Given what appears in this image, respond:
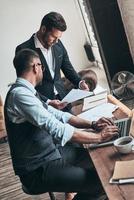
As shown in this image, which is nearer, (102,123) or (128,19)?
(102,123)

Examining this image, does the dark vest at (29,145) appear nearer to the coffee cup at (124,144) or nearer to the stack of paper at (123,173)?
the coffee cup at (124,144)

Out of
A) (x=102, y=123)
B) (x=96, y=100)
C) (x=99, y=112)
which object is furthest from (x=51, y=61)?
(x=102, y=123)

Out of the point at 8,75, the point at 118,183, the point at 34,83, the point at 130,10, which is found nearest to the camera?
the point at 118,183

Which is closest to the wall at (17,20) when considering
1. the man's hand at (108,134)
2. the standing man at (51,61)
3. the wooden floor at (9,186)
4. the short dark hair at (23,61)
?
the wooden floor at (9,186)

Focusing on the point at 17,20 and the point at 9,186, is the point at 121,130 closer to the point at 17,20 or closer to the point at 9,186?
the point at 9,186

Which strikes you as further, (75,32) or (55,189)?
(75,32)

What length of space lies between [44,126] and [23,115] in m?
0.13

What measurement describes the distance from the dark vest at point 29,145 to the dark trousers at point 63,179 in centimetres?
4

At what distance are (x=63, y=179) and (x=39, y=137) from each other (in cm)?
26

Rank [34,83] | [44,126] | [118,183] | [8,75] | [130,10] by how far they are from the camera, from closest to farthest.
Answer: [118,183] → [44,126] → [34,83] → [130,10] → [8,75]

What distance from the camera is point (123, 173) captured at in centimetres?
151

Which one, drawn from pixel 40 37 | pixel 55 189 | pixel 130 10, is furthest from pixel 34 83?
pixel 130 10

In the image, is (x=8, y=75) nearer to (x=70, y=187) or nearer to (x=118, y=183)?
(x=70, y=187)

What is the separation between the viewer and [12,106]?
203 cm
